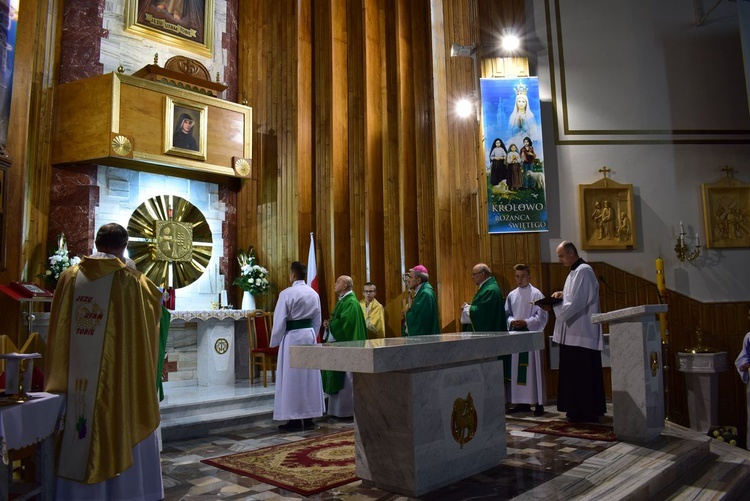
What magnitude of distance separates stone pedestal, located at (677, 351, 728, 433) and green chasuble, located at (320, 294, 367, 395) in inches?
170

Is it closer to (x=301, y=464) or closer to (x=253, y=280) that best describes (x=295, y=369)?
(x=301, y=464)

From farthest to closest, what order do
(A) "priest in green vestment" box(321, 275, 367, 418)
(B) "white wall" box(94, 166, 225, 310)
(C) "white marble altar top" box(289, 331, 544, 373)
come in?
(B) "white wall" box(94, 166, 225, 310)
(A) "priest in green vestment" box(321, 275, 367, 418)
(C) "white marble altar top" box(289, 331, 544, 373)

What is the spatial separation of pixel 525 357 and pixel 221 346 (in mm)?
4095

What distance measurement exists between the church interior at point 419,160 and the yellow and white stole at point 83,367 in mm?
3486

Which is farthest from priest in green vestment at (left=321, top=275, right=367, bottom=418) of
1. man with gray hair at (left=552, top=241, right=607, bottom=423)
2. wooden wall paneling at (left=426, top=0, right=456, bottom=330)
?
man with gray hair at (left=552, top=241, right=607, bottom=423)

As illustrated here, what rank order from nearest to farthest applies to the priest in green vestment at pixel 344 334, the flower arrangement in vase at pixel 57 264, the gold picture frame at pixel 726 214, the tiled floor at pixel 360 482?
the tiled floor at pixel 360 482, the priest in green vestment at pixel 344 334, the flower arrangement in vase at pixel 57 264, the gold picture frame at pixel 726 214

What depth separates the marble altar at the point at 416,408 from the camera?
134 inches

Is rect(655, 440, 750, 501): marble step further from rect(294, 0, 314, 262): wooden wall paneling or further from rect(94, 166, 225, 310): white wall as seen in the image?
rect(94, 166, 225, 310): white wall

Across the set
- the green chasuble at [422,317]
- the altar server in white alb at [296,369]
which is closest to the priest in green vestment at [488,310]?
the green chasuble at [422,317]

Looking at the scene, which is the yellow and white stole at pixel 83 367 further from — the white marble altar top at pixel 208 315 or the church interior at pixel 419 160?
the white marble altar top at pixel 208 315

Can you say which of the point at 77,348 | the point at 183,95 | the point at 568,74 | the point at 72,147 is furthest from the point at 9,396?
the point at 568,74

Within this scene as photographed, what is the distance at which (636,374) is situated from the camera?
4770 millimetres

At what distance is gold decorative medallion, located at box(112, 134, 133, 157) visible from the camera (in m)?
7.70

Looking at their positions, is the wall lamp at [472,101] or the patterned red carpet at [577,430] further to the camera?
the wall lamp at [472,101]
